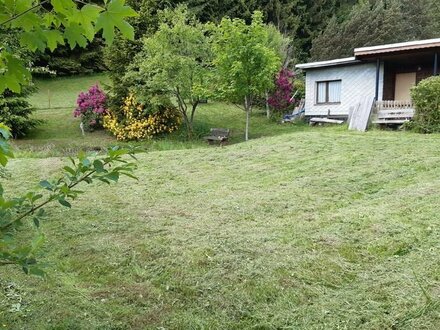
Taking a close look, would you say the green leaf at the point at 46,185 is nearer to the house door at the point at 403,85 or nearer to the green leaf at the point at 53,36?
the green leaf at the point at 53,36

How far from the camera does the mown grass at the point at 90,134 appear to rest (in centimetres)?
1443

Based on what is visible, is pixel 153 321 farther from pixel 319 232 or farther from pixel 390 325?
pixel 319 232

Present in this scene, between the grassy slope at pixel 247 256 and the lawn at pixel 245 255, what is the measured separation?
0.01 meters

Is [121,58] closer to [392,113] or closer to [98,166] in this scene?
[392,113]

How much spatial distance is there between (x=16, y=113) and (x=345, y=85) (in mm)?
13374

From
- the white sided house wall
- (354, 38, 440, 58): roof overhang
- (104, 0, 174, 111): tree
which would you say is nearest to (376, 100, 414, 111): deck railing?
(354, 38, 440, 58): roof overhang

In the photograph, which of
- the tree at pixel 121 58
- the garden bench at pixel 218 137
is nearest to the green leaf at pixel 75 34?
the garden bench at pixel 218 137

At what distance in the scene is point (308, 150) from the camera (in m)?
8.77

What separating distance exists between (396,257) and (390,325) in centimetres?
104

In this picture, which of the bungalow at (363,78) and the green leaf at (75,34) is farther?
the bungalow at (363,78)

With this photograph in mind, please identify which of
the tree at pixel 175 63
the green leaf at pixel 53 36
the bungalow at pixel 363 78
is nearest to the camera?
the green leaf at pixel 53 36

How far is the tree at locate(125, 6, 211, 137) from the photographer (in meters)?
15.3

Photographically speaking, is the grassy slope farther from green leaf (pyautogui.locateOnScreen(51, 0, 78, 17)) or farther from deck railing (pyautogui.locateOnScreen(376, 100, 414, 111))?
deck railing (pyautogui.locateOnScreen(376, 100, 414, 111))

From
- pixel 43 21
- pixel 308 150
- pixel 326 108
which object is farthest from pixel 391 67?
pixel 43 21
